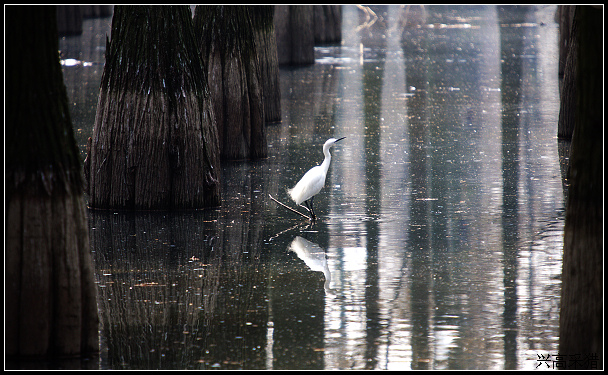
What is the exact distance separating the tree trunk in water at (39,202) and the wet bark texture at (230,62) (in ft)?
20.6

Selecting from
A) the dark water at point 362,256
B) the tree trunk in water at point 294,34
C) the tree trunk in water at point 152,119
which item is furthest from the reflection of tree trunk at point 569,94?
the tree trunk in water at point 294,34

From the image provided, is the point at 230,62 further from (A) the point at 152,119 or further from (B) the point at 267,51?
(A) the point at 152,119

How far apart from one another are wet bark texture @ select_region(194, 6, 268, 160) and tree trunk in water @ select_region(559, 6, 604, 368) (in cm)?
703

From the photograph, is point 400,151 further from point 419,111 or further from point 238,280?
point 238,280

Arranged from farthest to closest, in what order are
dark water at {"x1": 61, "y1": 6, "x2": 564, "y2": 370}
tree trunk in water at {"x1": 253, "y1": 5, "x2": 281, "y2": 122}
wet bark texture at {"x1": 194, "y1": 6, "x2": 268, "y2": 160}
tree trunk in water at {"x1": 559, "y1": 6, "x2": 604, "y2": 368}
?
tree trunk in water at {"x1": 253, "y1": 5, "x2": 281, "y2": 122}, wet bark texture at {"x1": 194, "y1": 6, "x2": 268, "y2": 160}, dark water at {"x1": 61, "y1": 6, "x2": 564, "y2": 370}, tree trunk in water at {"x1": 559, "y1": 6, "x2": 604, "y2": 368}

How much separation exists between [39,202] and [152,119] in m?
3.92

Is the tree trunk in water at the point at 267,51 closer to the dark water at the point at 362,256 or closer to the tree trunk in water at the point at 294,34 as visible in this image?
the dark water at the point at 362,256

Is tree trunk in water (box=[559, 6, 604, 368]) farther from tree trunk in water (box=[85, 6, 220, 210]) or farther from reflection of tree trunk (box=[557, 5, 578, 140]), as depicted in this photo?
reflection of tree trunk (box=[557, 5, 578, 140])

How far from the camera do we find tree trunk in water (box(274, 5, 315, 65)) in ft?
67.1

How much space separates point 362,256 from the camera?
705 centimetres

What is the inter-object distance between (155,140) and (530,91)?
36.3 feet

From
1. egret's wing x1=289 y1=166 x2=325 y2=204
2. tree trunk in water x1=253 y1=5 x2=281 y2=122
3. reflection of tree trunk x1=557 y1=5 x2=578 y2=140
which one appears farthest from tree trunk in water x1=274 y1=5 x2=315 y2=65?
egret's wing x1=289 y1=166 x2=325 y2=204

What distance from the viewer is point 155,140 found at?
8461mm

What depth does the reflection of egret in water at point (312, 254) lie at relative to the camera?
6723 mm
